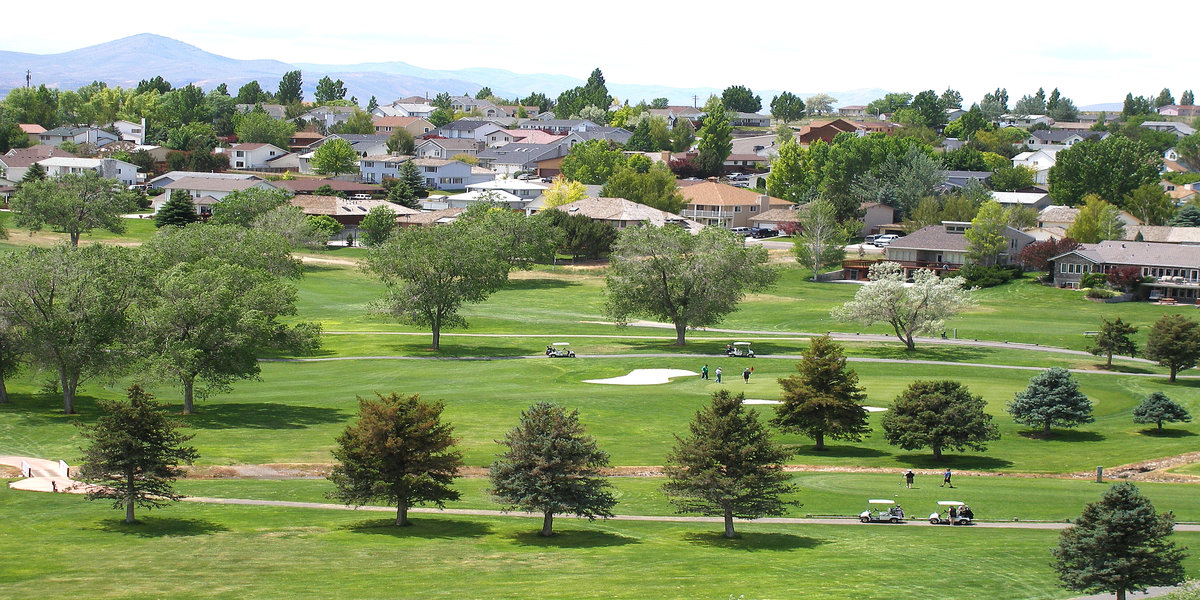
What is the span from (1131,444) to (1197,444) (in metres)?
2.97

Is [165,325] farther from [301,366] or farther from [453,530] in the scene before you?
[453,530]

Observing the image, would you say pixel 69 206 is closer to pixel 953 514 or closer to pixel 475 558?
pixel 475 558

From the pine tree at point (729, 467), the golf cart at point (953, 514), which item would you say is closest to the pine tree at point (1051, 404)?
the golf cart at point (953, 514)

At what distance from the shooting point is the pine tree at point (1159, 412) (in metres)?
60.5

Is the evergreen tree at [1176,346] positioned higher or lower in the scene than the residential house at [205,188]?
lower

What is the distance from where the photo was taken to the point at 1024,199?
162625 millimetres

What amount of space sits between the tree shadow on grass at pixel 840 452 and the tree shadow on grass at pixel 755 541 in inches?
599

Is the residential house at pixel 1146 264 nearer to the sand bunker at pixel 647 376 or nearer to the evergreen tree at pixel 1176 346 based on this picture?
the evergreen tree at pixel 1176 346

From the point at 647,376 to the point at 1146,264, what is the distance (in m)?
61.9

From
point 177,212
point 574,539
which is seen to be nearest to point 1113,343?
point 574,539

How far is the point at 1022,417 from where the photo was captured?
60812 mm

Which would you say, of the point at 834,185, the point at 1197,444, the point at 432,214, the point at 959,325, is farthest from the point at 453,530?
the point at 834,185

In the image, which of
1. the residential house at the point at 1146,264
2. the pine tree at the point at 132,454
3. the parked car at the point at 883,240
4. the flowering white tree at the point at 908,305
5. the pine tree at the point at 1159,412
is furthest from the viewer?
the parked car at the point at 883,240

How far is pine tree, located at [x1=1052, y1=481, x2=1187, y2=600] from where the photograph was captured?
3203 cm
